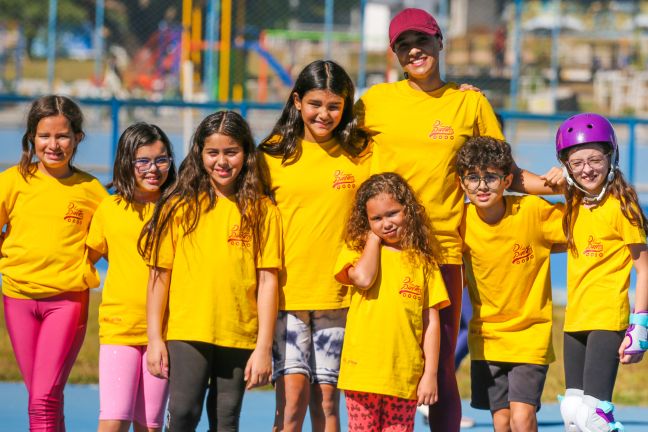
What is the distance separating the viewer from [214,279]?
4234 millimetres

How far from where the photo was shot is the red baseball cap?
4488 millimetres

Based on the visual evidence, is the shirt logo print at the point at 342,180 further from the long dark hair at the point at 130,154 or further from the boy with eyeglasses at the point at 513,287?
the long dark hair at the point at 130,154

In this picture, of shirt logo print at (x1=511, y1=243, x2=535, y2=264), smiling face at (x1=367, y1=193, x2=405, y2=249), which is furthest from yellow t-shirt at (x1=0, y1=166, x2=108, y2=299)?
shirt logo print at (x1=511, y1=243, x2=535, y2=264)

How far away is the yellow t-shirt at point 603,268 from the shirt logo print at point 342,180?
98cm

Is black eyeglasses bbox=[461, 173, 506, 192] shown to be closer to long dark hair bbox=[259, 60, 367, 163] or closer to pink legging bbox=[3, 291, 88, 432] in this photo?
long dark hair bbox=[259, 60, 367, 163]

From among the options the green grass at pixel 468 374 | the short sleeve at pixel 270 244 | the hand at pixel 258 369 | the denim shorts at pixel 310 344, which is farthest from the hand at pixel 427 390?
the green grass at pixel 468 374

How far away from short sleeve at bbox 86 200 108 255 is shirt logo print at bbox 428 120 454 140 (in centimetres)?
143

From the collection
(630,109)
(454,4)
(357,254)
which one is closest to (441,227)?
(357,254)

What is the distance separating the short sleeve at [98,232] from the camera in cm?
463

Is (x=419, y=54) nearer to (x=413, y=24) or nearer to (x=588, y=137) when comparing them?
(x=413, y=24)

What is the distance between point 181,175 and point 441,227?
1096mm

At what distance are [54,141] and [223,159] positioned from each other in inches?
34.5

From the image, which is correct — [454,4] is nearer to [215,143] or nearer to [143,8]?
[143,8]

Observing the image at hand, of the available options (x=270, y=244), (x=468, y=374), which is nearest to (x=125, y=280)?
(x=270, y=244)
